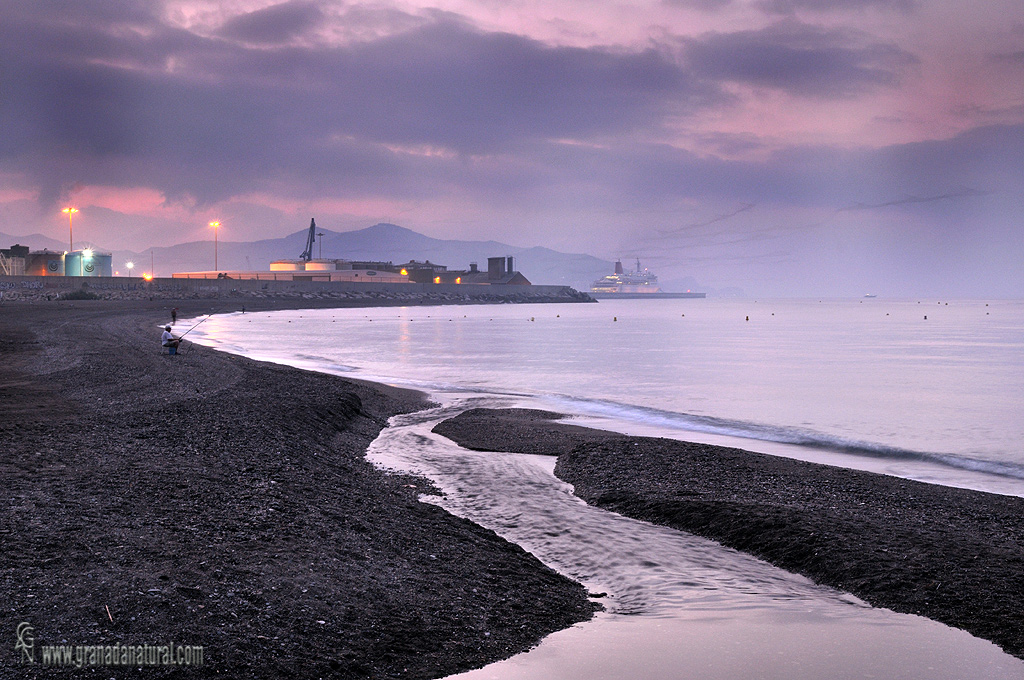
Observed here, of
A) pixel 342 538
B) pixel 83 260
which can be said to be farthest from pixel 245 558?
pixel 83 260

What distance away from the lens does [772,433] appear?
21922mm

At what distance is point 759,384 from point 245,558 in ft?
98.9

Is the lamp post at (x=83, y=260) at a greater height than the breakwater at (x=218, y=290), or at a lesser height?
greater

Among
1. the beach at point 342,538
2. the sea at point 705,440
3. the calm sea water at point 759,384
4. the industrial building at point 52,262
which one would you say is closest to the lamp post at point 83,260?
the industrial building at point 52,262

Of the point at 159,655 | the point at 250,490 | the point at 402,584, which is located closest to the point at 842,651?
the point at 402,584

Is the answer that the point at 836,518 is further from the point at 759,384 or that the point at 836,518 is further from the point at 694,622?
the point at 759,384

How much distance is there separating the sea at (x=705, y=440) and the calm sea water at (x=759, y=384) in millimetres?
135

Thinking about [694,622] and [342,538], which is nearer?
[694,622]

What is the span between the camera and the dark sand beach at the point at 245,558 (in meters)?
6.37

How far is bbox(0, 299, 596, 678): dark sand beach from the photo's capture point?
6.37 m

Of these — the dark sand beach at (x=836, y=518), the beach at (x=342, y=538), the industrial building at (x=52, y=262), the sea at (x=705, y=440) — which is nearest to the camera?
the beach at (x=342, y=538)

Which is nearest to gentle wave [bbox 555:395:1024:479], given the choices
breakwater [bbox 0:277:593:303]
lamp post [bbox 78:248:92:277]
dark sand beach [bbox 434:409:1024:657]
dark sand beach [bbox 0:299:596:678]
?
dark sand beach [bbox 434:409:1024:657]

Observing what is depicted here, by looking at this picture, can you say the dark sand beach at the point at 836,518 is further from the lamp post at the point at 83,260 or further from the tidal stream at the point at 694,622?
the lamp post at the point at 83,260

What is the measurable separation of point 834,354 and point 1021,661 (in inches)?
1969
